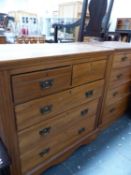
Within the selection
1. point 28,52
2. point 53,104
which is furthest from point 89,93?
point 28,52

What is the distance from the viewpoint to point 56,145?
1.11m

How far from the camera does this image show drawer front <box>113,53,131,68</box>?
1.30m

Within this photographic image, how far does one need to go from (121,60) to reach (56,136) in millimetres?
892

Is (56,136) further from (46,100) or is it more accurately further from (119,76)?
(119,76)

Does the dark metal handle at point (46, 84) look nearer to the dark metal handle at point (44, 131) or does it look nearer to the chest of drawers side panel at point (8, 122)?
the chest of drawers side panel at point (8, 122)

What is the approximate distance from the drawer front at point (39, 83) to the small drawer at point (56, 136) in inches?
9.1

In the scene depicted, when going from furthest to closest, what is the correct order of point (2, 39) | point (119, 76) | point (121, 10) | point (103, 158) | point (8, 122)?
point (121, 10) → point (2, 39) → point (119, 76) → point (103, 158) → point (8, 122)

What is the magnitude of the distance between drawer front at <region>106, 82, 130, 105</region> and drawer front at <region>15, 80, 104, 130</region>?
0.29 m

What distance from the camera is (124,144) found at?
1.46 metres

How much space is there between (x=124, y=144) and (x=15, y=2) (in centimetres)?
779

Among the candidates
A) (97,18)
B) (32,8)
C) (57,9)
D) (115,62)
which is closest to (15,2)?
(32,8)

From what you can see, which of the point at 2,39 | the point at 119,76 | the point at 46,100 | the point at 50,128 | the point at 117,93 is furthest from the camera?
the point at 2,39

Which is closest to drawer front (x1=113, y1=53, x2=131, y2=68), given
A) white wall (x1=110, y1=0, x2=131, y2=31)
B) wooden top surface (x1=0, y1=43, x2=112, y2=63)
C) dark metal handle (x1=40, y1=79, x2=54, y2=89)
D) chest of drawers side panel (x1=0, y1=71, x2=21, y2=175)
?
wooden top surface (x1=0, y1=43, x2=112, y2=63)

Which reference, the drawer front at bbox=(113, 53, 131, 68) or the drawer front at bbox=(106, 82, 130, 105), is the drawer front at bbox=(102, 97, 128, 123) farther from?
the drawer front at bbox=(113, 53, 131, 68)
